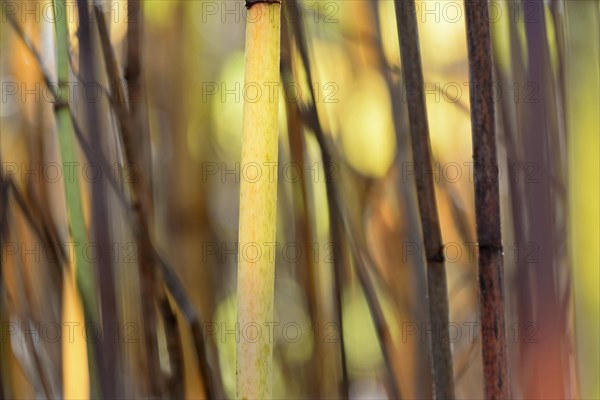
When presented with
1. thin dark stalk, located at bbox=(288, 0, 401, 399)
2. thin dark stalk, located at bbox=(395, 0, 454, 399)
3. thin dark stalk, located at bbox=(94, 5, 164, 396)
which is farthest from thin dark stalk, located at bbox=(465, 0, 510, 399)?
thin dark stalk, located at bbox=(94, 5, 164, 396)

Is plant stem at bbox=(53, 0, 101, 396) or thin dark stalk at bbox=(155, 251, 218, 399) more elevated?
plant stem at bbox=(53, 0, 101, 396)

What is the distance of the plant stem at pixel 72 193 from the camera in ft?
3.51

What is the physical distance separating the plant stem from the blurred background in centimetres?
1

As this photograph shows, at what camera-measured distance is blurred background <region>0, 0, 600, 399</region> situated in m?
1.07

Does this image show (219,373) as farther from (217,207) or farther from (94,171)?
(94,171)

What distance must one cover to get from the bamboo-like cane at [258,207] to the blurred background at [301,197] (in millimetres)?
476

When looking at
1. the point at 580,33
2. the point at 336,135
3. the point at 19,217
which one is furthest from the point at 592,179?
the point at 19,217

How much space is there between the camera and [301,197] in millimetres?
1085

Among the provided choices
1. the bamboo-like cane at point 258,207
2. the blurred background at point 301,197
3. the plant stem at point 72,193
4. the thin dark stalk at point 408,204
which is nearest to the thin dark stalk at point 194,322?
the blurred background at point 301,197

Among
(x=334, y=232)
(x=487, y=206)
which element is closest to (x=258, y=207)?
(x=487, y=206)

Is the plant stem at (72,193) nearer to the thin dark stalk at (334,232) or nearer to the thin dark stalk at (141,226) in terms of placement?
the thin dark stalk at (141,226)

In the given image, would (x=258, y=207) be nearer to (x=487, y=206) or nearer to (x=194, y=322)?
(x=487, y=206)

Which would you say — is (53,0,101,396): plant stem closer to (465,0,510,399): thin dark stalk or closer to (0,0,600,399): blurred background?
(0,0,600,399): blurred background

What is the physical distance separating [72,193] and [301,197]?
33cm
